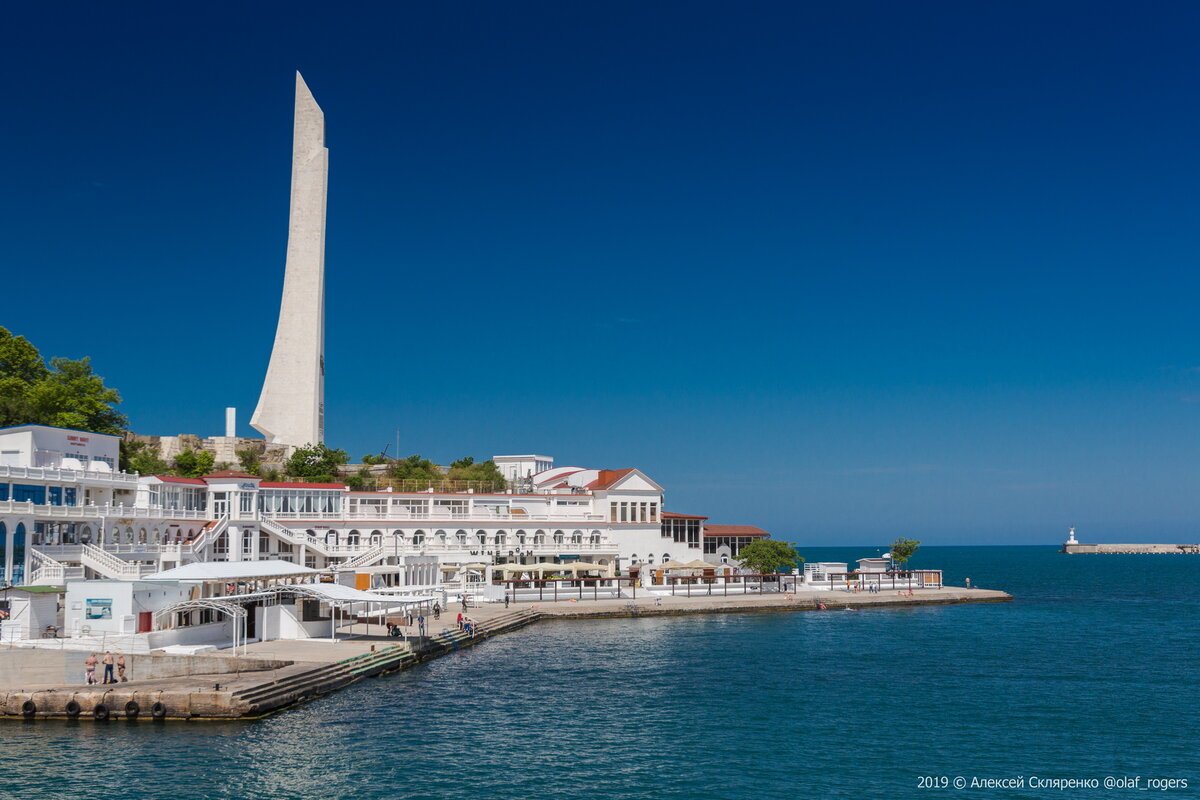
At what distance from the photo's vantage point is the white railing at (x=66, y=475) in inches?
1738

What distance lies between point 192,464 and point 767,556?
42.9m

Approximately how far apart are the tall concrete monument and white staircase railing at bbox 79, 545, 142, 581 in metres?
44.0

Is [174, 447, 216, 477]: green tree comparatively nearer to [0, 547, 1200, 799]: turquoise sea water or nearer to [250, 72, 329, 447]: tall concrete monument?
[250, 72, 329, 447]: tall concrete monument

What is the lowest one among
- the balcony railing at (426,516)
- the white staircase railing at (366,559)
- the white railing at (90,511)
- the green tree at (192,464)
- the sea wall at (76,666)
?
the sea wall at (76,666)

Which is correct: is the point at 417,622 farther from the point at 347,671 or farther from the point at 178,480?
the point at 178,480

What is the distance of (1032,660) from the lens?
4509 centimetres

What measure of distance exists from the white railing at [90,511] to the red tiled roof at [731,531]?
43.6m

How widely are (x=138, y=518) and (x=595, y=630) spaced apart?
2394cm

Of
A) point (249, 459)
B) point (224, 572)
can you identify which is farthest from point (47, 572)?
point (249, 459)

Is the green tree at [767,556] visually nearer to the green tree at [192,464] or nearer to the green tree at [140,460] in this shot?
the green tree at [192,464]

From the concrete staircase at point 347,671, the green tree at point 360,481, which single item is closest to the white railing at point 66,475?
the concrete staircase at point 347,671

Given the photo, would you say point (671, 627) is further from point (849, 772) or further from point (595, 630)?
point (849, 772)

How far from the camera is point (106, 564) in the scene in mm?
44562

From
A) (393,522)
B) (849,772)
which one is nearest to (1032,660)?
(849,772)
